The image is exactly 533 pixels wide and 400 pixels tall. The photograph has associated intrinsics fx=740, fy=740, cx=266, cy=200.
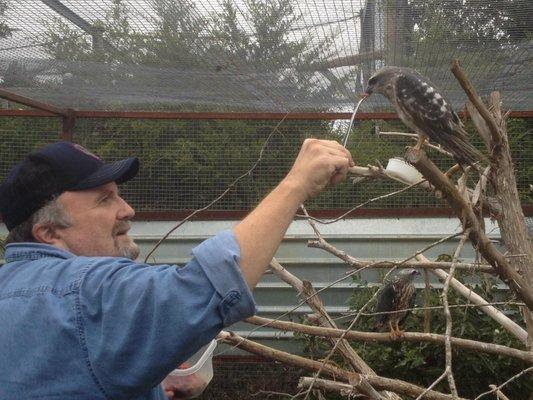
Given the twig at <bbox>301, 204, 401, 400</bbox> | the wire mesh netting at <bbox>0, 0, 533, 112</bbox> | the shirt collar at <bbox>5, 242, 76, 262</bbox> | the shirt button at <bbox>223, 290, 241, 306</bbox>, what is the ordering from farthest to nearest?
1. the wire mesh netting at <bbox>0, 0, 533, 112</bbox>
2. the twig at <bbox>301, 204, 401, 400</bbox>
3. the shirt collar at <bbox>5, 242, 76, 262</bbox>
4. the shirt button at <bbox>223, 290, 241, 306</bbox>

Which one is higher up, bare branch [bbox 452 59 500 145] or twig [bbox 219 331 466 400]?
bare branch [bbox 452 59 500 145]

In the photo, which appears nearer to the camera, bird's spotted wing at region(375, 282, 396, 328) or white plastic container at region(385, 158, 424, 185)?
white plastic container at region(385, 158, 424, 185)

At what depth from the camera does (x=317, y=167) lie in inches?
50.6

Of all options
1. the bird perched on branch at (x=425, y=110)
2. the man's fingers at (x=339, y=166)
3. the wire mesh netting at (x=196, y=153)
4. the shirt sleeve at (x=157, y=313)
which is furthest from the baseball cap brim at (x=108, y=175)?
the wire mesh netting at (x=196, y=153)

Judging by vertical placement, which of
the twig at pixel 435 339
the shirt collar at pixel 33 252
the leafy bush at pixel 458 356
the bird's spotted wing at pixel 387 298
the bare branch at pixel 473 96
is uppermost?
the bare branch at pixel 473 96

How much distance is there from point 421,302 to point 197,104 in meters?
2.00

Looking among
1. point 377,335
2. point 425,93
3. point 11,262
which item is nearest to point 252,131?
point 425,93

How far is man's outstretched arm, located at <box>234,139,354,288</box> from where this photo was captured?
1177 millimetres

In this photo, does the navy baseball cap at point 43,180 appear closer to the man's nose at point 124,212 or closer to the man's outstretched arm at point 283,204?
the man's nose at point 124,212

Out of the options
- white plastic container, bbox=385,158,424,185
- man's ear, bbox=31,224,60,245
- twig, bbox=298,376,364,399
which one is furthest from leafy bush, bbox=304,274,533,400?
man's ear, bbox=31,224,60,245

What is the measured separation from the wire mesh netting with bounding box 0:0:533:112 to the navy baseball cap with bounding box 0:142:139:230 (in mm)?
2022

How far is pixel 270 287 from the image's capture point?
5.04 meters

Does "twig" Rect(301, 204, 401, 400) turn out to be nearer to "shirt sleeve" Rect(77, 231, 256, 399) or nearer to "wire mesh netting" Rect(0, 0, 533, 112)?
"wire mesh netting" Rect(0, 0, 533, 112)

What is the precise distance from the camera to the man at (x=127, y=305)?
1.13 metres
